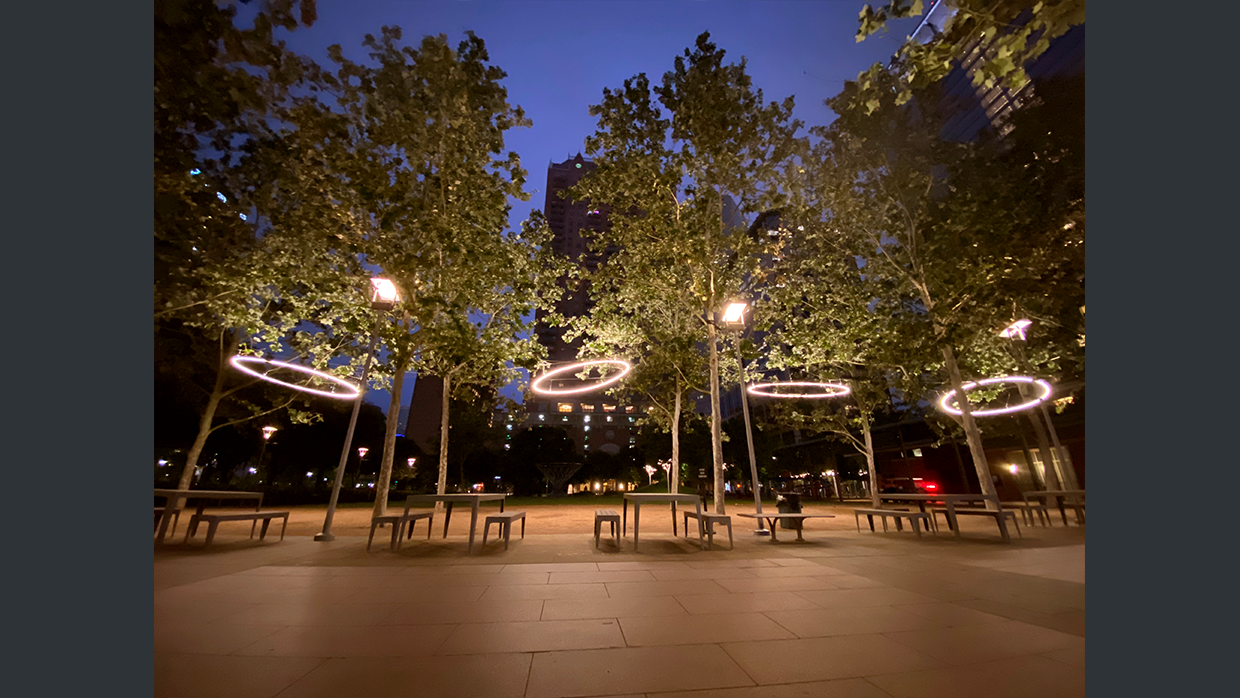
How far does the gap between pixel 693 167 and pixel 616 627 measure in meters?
13.2

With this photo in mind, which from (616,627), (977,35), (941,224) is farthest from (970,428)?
(616,627)

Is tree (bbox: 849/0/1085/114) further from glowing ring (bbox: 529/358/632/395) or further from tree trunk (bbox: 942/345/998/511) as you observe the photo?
glowing ring (bbox: 529/358/632/395)

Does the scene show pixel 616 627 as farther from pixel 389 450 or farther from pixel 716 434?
pixel 389 450

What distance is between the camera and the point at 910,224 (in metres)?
15.0

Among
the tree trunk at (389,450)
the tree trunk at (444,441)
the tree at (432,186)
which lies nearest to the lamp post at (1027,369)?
the tree at (432,186)

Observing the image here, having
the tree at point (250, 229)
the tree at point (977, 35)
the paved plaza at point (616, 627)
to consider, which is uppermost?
the tree at point (250, 229)

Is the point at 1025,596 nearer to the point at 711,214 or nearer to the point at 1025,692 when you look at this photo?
the point at 1025,692

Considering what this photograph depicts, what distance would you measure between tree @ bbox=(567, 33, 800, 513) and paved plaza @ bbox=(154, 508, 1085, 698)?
8.15 m

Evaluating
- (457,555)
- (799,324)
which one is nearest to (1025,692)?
(457,555)

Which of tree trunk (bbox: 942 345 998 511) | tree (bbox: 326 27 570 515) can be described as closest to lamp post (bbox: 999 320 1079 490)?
tree trunk (bbox: 942 345 998 511)

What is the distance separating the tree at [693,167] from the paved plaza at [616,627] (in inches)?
321

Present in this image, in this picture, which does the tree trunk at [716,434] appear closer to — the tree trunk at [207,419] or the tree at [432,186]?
the tree at [432,186]

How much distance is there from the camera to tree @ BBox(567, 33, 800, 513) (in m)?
13.7

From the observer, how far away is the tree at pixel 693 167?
44.9ft
